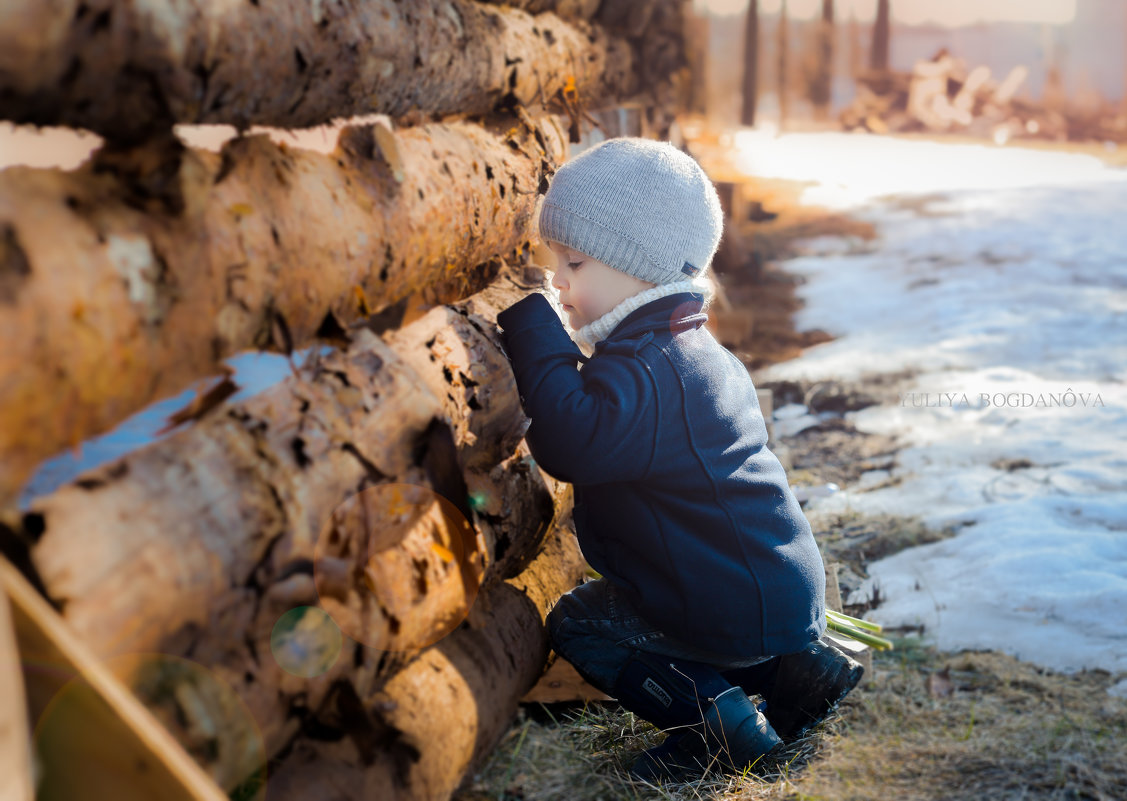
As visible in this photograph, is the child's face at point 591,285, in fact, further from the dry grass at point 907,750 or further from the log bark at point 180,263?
the dry grass at point 907,750

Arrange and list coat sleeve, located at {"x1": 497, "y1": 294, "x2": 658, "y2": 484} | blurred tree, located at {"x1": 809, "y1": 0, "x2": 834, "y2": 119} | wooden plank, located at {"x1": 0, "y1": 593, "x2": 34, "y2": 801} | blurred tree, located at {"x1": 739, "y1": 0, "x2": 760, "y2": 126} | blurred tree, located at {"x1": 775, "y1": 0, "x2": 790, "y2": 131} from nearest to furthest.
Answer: wooden plank, located at {"x1": 0, "y1": 593, "x2": 34, "y2": 801} < coat sleeve, located at {"x1": 497, "y1": 294, "x2": 658, "y2": 484} < blurred tree, located at {"x1": 739, "y1": 0, "x2": 760, "y2": 126} < blurred tree, located at {"x1": 775, "y1": 0, "x2": 790, "y2": 131} < blurred tree, located at {"x1": 809, "y1": 0, "x2": 834, "y2": 119}

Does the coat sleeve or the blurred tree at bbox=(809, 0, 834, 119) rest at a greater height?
the coat sleeve

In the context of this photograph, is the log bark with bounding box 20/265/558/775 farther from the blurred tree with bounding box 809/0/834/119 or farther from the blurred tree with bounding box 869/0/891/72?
the blurred tree with bounding box 869/0/891/72

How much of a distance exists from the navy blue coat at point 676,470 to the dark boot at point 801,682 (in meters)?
0.15

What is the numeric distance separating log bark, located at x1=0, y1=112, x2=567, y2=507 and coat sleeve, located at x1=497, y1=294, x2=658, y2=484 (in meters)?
0.34

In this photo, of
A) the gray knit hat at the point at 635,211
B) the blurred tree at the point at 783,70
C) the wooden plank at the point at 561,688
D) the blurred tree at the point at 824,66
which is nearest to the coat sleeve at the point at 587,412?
the gray knit hat at the point at 635,211

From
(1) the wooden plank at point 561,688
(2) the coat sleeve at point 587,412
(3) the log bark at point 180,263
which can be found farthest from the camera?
(1) the wooden plank at point 561,688

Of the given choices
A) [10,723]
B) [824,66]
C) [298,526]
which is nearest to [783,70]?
[824,66]

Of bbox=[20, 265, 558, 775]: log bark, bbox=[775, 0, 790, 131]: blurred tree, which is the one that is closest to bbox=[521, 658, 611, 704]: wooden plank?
bbox=[20, 265, 558, 775]: log bark

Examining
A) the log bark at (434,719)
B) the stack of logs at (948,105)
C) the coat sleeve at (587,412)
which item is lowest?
the stack of logs at (948,105)

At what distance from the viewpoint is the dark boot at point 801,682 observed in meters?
2.33

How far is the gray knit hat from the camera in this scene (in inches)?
84.5

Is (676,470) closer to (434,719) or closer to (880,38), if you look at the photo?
(434,719)

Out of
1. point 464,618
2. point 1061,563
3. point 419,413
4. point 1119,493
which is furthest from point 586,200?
point 1119,493
